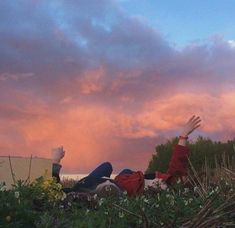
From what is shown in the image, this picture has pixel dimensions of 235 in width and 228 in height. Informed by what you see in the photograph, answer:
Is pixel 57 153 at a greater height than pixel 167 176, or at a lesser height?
greater

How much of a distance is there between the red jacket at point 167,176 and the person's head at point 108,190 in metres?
0.56

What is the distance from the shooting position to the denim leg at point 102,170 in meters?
10.2

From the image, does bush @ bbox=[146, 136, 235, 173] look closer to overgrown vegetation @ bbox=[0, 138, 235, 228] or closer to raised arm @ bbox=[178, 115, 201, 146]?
raised arm @ bbox=[178, 115, 201, 146]

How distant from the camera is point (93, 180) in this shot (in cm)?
999

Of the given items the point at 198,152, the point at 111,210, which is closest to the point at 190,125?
the point at 111,210

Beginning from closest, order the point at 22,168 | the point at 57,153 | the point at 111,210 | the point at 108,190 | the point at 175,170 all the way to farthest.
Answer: the point at 111,210, the point at 108,190, the point at 22,168, the point at 175,170, the point at 57,153

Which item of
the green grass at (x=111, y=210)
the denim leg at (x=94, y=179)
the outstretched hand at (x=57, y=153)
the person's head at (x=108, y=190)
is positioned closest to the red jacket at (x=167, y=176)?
the denim leg at (x=94, y=179)

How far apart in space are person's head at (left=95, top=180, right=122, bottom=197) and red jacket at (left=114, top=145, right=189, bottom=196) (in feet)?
1.83

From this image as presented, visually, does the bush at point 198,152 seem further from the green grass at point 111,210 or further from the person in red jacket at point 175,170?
the green grass at point 111,210

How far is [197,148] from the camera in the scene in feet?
62.7

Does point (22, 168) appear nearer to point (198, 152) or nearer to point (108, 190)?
point (108, 190)

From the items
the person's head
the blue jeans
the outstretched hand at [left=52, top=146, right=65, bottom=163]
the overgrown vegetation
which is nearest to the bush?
the outstretched hand at [left=52, top=146, right=65, bottom=163]

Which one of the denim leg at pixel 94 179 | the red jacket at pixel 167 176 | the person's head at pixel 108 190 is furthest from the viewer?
the denim leg at pixel 94 179

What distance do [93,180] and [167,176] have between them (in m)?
1.24
